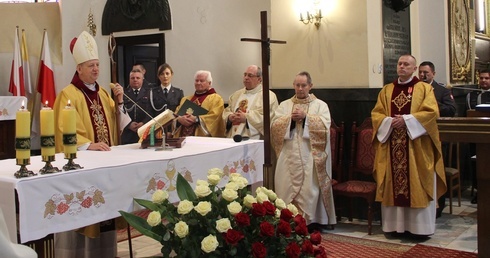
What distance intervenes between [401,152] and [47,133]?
3.77 m

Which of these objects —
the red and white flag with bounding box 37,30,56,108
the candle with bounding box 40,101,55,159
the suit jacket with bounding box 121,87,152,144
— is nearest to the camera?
the candle with bounding box 40,101,55,159

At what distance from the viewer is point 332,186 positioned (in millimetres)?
6453

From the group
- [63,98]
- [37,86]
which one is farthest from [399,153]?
[37,86]

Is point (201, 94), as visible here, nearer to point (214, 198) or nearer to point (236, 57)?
point (236, 57)

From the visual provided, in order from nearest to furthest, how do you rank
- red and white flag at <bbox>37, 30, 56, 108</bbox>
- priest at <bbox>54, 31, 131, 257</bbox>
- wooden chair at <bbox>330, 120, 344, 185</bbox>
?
priest at <bbox>54, 31, 131, 257</bbox>
wooden chair at <bbox>330, 120, 344, 185</bbox>
red and white flag at <bbox>37, 30, 56, 108</bbox>

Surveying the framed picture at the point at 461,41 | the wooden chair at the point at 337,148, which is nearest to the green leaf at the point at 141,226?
the wooden chair at the point at 337,148

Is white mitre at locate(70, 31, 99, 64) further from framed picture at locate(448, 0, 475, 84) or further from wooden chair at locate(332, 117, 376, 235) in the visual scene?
framed picture at locate(448, 0, 475, 84)

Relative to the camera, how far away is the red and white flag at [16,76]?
28.8 ft

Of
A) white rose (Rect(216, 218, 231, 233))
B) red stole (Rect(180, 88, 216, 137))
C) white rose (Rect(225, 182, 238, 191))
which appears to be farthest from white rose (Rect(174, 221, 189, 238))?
red stole (Rect(180, 88, 216, 137))

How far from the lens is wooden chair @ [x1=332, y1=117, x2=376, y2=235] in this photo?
620 cm

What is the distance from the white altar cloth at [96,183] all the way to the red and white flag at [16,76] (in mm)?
4963

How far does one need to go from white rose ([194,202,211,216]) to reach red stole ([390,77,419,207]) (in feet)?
13.5

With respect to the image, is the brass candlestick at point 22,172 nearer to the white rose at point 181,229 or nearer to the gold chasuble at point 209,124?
the white rose at point 181,229

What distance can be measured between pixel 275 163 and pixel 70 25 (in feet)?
14.9
